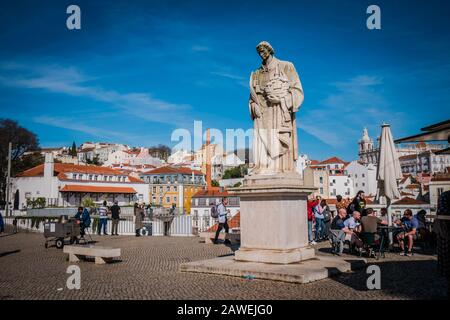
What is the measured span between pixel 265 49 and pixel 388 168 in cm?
627

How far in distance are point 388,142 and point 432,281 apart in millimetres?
6456

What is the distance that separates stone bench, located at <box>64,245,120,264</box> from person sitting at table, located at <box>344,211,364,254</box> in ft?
21.4

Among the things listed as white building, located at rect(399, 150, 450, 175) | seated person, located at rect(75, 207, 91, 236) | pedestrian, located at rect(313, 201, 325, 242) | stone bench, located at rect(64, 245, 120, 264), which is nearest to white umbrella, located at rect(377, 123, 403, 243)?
pedestrian, located at rect(313, 201, 325, 242)

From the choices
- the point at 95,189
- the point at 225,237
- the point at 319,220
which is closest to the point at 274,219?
the point at 225,237

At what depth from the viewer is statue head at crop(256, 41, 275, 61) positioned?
30.2ft

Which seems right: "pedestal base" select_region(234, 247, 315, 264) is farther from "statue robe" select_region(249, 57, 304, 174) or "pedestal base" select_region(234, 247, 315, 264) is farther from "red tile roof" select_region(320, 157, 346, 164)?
"red tile roof" select_region(320, 157, 346, 164)

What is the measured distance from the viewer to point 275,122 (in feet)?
29.5

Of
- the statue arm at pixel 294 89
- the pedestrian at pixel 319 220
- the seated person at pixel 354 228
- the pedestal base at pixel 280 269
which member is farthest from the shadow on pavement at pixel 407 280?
the pedestrian at pixel 319 220

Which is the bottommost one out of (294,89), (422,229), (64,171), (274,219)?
(422,229)

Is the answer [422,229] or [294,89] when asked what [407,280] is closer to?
[294,89]

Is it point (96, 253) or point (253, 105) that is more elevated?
point (253, 105)

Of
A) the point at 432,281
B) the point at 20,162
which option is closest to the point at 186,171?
the point at 20,162

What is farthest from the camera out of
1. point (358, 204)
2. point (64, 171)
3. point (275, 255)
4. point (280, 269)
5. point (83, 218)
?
point (64, 171)
